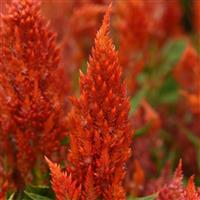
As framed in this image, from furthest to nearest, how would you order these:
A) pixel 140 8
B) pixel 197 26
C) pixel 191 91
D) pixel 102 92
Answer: pixel 197 26 → pixel 191 91 → pixel 140 8 → pixel 102 92

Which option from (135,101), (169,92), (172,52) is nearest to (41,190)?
(135,101)

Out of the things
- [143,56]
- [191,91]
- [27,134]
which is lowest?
[27,134]

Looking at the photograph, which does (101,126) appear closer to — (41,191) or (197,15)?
(41,191)

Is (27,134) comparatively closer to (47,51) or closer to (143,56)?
(47,51)

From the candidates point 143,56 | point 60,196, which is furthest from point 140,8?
point 60,196

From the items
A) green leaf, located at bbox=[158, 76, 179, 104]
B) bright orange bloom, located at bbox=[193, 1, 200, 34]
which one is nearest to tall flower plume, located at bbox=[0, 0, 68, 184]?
green leaf, located at bbox=[158, 76, 179, 104]

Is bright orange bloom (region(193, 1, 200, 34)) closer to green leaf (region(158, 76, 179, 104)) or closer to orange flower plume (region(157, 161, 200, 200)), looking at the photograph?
green leaf (region(158, 76, 179, 104))
